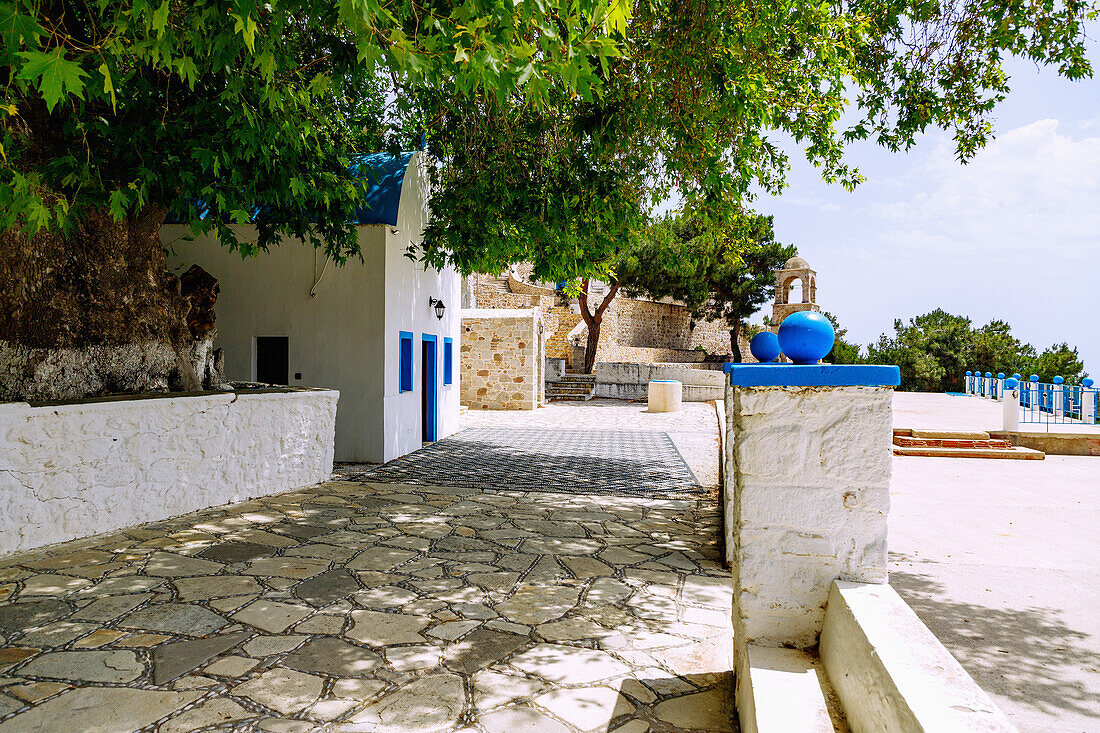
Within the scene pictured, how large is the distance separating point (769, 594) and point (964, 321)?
109 feet

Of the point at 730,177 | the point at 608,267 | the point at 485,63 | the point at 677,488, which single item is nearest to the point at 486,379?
the point at 608,267

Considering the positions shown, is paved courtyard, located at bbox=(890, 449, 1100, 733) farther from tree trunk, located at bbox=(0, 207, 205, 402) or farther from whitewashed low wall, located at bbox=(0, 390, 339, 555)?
tree trunk, located at bbox=(0, 207, 205, 402)

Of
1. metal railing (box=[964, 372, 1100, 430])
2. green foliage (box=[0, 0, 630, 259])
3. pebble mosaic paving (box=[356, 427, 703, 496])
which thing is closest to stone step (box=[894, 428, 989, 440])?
metal railing (box=[964, 372, 1100, 430])

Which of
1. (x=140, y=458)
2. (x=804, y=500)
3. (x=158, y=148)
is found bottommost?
(x=140, y=458)

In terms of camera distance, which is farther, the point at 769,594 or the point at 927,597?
the point at 927,597

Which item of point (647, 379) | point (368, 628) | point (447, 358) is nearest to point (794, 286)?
point (647, 379)

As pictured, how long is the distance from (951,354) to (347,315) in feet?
92.3

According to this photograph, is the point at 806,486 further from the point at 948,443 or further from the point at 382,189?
the point at 948,443

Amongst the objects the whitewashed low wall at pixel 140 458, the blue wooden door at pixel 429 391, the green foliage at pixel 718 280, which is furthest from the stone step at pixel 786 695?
the green foliage at pixel 718 280

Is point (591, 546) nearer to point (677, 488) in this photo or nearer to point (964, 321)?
point (677, 488)

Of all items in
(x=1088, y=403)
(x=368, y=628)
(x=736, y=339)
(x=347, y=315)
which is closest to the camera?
(x=368, y=628)

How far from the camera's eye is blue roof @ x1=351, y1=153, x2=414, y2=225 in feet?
28.5

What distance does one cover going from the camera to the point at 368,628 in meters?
3.35

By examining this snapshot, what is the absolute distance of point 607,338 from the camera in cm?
3120
